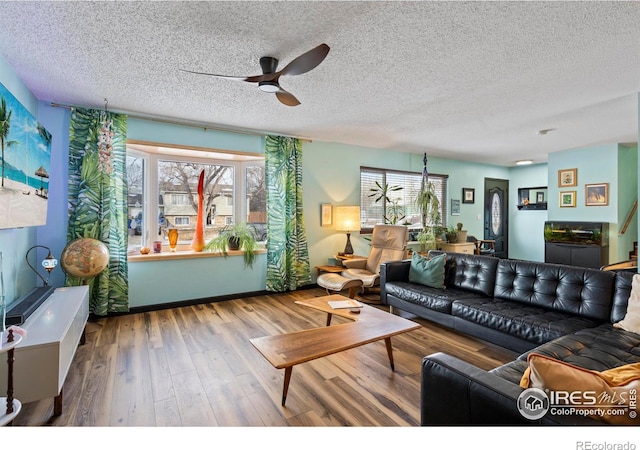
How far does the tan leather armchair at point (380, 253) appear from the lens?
4.34 m

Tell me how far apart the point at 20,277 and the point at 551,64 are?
194 inches

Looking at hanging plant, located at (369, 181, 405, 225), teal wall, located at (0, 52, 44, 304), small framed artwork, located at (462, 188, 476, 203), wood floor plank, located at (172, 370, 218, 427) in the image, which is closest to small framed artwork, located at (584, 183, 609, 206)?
small framed artwork, located at (462, 188, 476, 203)

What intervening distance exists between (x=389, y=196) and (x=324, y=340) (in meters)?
4.42

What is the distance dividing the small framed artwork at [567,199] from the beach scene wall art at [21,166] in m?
7.80

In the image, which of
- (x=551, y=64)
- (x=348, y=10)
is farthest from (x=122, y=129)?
(x=551, y=64)

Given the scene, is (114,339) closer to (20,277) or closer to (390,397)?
(20,277)

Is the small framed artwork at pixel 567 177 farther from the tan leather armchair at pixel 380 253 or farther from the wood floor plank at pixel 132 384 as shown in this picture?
the wood floor plank at pixel 132 384

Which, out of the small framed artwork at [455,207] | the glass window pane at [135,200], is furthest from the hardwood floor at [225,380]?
the small framed artwork at [455,207]

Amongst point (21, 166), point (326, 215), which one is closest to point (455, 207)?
point (326, 215)

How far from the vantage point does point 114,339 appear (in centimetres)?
298
